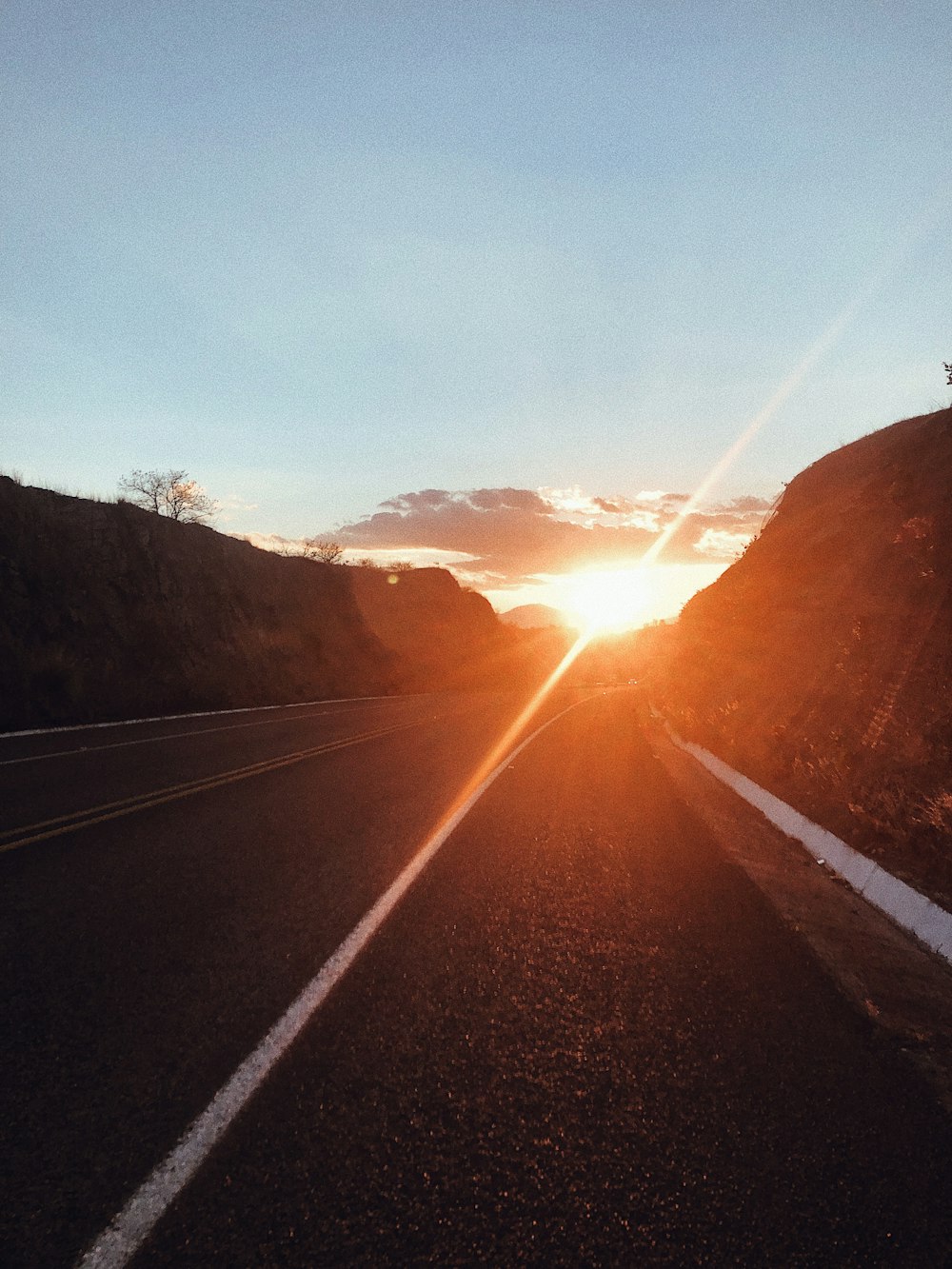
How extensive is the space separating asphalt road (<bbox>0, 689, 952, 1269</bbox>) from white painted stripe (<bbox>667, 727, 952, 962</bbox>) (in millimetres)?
1127

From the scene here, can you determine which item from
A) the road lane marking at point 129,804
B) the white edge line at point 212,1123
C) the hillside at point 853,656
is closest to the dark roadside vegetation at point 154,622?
the road lane marking at point 129,804

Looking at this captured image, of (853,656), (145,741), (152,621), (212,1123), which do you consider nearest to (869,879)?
→ (212,1123)

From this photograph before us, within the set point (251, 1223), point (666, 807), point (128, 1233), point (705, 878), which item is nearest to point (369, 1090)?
point (251, 1223)

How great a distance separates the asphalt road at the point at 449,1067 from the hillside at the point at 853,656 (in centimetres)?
222

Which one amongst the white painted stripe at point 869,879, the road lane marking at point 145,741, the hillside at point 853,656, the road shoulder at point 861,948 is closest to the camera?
the road shoulder at point 861,948

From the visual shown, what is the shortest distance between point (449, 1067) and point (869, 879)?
4936mm

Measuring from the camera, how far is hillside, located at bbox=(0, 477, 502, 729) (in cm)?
1777

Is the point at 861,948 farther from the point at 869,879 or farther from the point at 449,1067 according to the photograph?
the point at 449,1067

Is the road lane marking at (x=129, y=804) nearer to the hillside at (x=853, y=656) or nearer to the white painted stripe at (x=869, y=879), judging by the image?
the white painted stripe at (x=869, y=879)

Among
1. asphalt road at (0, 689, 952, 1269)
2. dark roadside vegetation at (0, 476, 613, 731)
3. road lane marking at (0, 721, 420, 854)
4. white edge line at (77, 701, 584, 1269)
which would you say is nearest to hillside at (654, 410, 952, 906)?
asphalt road at (0, 689, 952, 1269)

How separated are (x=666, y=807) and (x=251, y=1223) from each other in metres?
7.81

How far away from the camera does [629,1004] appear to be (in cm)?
372

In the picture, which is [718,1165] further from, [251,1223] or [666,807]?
[666,807]

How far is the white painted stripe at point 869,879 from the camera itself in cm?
510
